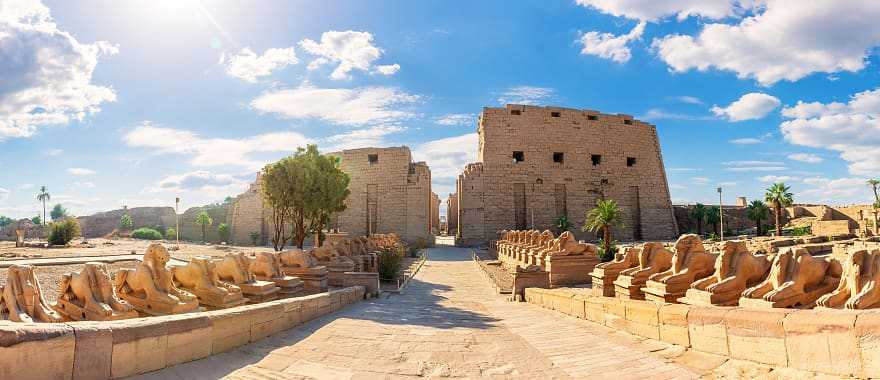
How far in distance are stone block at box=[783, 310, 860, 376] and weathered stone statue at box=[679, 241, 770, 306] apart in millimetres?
2114

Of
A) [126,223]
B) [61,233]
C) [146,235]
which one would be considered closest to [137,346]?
[61,233]

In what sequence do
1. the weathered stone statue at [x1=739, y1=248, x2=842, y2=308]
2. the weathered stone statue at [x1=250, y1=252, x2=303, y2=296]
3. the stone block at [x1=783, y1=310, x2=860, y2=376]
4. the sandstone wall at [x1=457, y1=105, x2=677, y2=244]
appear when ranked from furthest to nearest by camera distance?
the sandstone wall at [x1=457, y1=105, x2=677, y2=244] < the weathered stone statue at [x1=250, y1=252, x2=303, y2=296] < the weathered stone statue at [x1=739, y1=248, x2=842, y2=308] < the stone block at [x1=783, y1=310, x2=860, y2=376]

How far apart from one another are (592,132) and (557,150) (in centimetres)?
380

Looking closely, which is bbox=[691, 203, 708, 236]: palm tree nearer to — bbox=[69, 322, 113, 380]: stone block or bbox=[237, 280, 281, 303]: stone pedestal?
bbox=[237, 280, 281, 303]: stone pedestal

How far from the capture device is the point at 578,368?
4.27 m

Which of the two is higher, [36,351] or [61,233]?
[61,233]

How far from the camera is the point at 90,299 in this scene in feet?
16.3

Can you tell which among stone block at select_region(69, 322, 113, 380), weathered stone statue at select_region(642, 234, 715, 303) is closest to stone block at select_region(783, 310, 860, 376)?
weathered stone statue at select_region(642, 234, 715, 303)

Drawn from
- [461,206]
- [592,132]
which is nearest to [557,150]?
[592,132]

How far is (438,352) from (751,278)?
407 cm

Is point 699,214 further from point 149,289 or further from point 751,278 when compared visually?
point 149,289

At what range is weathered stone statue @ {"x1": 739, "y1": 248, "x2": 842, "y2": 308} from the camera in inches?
190

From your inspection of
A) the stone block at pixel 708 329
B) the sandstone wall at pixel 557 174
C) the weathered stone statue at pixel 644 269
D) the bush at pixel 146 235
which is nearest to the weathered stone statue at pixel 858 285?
the stone block at pixel 708 329

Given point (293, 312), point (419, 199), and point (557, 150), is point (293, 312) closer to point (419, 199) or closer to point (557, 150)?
point (419, 199)
